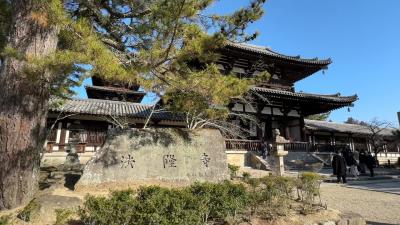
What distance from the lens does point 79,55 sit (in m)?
4.97

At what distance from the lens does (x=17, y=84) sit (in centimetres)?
580

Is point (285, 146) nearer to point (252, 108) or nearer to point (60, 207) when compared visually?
point (252, 108)

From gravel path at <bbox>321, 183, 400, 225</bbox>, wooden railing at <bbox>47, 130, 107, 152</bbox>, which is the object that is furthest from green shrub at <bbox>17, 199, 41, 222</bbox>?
wooden railing at <bbox>47, 130, 107, 152</bbox>

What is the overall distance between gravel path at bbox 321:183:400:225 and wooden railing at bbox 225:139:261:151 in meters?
6.08

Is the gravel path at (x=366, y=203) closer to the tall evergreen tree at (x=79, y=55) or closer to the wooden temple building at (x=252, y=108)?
the tall evergreen tree at (x=79, y=55)

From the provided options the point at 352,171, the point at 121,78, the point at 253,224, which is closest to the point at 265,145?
the point at 352,171

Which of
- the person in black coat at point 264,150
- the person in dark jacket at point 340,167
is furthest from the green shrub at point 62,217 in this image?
the person in black coat at point 264,150

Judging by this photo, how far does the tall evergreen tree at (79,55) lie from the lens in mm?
5230

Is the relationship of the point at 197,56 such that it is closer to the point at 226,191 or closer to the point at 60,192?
the point at 226,191

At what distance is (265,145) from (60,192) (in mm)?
12322

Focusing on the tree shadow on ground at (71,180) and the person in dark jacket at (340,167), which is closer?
the tree shadow on ground at (71,180)

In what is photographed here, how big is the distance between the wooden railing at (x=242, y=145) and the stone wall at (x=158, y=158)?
24.8 ft

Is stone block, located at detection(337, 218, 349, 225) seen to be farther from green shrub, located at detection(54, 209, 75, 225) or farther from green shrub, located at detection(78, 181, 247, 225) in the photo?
green shrub, located at detection(54, 209, 75, 225)

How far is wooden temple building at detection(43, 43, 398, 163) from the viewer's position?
717 inches
